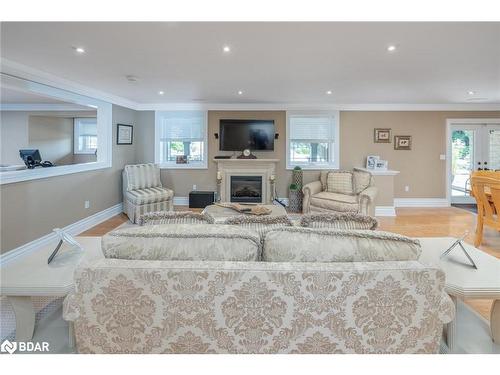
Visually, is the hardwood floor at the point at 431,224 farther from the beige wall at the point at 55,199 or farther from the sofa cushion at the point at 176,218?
the sofa cushion at the point at 176,218

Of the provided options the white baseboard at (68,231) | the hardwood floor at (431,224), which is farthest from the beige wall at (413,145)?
the white baseboard at (68,231)

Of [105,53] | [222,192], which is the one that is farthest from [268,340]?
[222,192]

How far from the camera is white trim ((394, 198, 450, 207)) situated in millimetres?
6922

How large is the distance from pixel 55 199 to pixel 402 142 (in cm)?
680

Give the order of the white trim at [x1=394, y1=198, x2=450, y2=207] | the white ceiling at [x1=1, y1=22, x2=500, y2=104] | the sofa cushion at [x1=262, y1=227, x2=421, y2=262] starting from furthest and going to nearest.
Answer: the white trim at [x1=394, y1=198, x2=450, y2=207]
the white ceiling at [x1=1, y1=22, x2=500, y2=104]
the sofa cushion at [x1=262, y1=227, x2=421, y2=262]

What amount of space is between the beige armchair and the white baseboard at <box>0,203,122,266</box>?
379 cm

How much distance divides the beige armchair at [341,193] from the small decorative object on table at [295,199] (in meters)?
0.53

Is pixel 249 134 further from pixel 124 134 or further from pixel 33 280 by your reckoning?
pixel 33 280

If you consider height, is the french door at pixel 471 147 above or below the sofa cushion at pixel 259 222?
above

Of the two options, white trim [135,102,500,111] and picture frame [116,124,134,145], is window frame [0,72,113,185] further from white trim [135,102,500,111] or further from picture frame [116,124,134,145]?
white trim [135,102,500,111]

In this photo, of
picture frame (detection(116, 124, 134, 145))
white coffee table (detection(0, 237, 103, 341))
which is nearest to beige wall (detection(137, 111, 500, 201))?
picture frame (detection(116, 124, 134, 145))

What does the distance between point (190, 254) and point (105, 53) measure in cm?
273

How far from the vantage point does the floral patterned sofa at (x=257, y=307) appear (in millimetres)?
1368

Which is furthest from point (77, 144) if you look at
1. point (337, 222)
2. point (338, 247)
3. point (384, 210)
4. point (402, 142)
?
point (338, 247)
